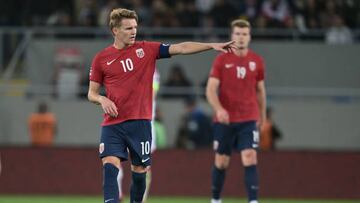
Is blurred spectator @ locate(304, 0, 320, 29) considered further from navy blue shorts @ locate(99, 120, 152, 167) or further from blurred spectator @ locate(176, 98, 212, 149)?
navy blue shorts @ locate(99, 120, 152, 167)

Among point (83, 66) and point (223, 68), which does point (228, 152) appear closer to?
point (223, 68)

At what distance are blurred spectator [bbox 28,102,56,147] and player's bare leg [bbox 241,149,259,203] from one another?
737 centimetres

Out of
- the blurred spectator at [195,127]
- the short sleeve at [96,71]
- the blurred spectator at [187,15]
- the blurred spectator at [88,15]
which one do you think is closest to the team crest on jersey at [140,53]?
the short sleeve at [96,71]

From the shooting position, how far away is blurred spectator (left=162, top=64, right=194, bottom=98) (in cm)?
2023

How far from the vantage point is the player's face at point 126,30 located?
10594 mm

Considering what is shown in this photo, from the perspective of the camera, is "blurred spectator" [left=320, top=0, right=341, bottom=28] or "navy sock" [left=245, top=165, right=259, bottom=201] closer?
"navy sock" [left=245, top=165, right=259, bottom=201]

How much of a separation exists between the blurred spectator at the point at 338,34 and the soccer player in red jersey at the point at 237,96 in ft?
26.3

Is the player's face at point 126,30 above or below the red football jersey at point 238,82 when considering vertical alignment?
above

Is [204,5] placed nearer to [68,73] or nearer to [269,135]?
[68,73]

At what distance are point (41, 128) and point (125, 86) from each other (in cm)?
939

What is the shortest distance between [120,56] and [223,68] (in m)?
2.97

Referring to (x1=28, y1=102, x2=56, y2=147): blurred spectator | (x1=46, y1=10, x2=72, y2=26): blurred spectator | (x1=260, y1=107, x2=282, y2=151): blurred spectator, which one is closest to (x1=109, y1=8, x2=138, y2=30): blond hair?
(x1=260, y1=107, x2=282, y2=151): blurred spectator

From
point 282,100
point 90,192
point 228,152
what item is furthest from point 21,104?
point 228,152

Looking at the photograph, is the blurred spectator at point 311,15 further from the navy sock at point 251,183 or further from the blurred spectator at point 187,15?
the navy sock at point 251,183
